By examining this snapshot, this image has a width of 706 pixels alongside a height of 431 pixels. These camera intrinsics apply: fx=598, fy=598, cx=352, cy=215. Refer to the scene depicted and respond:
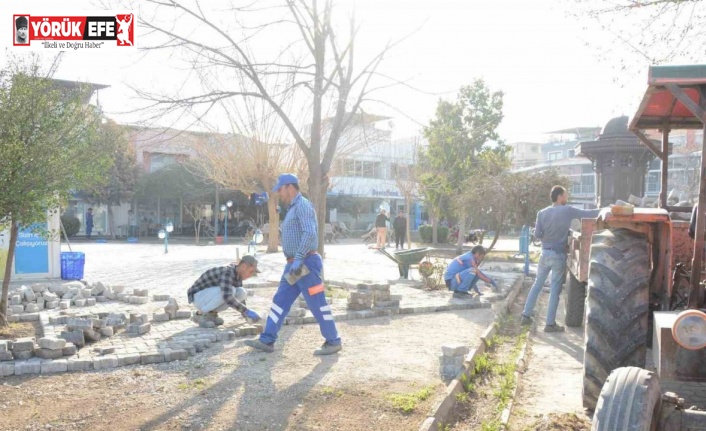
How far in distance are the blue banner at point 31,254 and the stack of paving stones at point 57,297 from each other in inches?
101

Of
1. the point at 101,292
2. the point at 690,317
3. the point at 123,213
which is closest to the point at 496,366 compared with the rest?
the point at 690,317

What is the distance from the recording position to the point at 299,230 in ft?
20.2

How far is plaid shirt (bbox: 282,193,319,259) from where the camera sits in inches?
239

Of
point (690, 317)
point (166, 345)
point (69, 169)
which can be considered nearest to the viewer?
point (690, 317)

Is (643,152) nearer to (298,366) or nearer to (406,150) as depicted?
(298,366)

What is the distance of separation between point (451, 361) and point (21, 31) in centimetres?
781

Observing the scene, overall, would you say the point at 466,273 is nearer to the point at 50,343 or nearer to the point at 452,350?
the point at 452,350

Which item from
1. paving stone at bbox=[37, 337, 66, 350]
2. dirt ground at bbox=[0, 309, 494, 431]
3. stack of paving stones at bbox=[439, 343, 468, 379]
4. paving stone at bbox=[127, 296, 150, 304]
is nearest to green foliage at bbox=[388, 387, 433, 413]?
dirt ground at bbox=[0, 309, 494, 431]

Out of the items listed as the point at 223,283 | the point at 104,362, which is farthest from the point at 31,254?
the point at 104,362

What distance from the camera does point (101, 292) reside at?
395 inches

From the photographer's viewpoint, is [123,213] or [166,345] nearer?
[166,345]

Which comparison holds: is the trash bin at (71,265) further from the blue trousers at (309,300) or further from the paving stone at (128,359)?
the blue trousers at (309,300)

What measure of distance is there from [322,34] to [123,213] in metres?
32.3

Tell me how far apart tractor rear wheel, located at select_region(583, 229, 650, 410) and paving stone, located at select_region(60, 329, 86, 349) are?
4.97 metres
